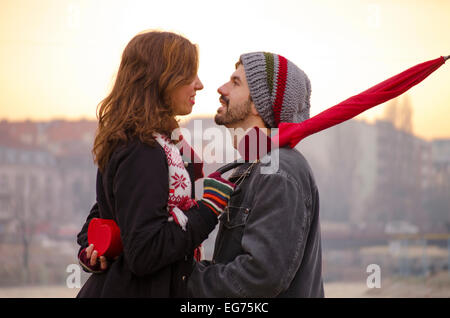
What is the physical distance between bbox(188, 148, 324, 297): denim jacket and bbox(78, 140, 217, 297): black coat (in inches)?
4.0

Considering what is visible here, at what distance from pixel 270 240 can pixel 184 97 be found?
0.54m

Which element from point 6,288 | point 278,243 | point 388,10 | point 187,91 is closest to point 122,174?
point 187,91

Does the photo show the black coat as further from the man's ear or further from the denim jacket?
Answer: the man's ear

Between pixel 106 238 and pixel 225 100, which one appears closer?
pixel 106 238

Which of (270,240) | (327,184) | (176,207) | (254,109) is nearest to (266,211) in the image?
(270,240)

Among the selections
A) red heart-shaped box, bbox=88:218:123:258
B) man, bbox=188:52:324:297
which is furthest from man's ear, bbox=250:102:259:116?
red heart-shaped box, bbox=88:218:123:258

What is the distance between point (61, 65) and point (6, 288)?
7774 millimetres

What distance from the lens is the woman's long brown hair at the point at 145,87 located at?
1783mm

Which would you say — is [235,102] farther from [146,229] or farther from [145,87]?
[146,229]

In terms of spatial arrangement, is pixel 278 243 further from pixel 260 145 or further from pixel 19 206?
pixel 19 206

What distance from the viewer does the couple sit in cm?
169

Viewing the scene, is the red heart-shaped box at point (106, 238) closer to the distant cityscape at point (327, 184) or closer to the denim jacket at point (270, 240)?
the denim jacket at point (270, 240)

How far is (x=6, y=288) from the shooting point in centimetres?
1919

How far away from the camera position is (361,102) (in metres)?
1.90
